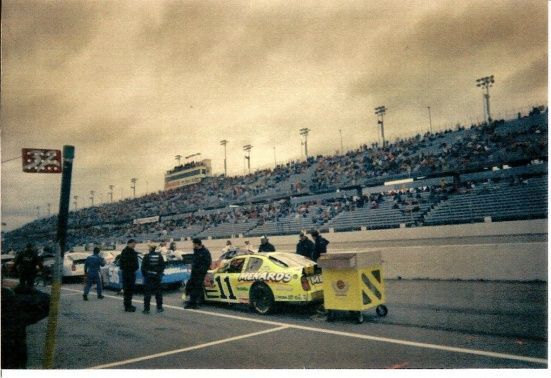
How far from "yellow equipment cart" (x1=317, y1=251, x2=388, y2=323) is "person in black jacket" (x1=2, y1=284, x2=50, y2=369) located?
4.27 meters

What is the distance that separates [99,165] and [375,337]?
8.37 m

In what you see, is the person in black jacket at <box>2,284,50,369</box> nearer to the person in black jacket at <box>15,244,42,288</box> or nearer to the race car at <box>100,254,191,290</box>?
the person in black jacket at <box>15,244,42,288</box>

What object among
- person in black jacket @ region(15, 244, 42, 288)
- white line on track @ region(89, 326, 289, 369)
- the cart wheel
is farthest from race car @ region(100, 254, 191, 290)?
the cart wheel

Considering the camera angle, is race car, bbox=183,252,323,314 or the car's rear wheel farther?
the car's rear wheel

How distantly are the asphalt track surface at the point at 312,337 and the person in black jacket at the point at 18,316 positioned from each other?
3.91ft

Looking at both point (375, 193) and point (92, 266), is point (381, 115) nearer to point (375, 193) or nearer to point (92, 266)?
point (375, 193)

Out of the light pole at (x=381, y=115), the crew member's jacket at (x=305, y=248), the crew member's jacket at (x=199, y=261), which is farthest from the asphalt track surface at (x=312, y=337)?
the light pole at (x=381, y=115)

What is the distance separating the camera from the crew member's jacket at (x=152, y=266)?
27.9 ft

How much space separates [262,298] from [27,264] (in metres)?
6.19

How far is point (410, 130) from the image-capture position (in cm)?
3247

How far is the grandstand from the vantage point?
17688mm

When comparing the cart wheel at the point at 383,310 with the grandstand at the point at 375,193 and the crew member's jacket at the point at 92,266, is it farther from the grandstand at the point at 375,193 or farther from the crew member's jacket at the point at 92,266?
the crew member's jacket at the point at 92,266

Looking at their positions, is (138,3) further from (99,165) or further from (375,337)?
(375,337)

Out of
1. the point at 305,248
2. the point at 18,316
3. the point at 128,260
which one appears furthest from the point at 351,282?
the point at 128,260
